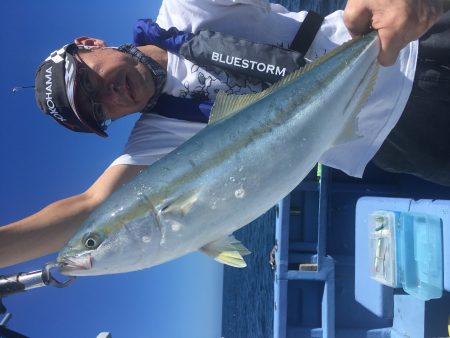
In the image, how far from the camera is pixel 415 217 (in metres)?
2.88

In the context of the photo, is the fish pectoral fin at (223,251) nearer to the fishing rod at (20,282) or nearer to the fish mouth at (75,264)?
the fish mouth at (75,264)

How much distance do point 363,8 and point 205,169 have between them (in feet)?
3.30

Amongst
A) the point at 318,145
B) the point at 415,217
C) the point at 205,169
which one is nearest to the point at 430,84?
the point at 415,217

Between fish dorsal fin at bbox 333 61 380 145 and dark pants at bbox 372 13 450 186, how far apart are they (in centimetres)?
68

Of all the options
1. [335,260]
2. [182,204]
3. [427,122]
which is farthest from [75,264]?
[335,260]

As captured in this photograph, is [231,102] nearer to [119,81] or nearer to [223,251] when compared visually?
[223,251]

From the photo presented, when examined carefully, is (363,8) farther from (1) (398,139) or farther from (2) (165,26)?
(2) (165,26)

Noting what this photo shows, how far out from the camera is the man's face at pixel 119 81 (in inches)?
97.7

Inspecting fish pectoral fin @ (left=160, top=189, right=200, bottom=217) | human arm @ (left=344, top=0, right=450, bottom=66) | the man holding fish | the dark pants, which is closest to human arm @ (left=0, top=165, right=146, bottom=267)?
the man holding fish

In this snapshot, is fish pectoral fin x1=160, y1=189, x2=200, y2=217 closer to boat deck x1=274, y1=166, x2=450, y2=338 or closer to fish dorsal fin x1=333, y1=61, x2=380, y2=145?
fish dorsal fin x1=333, y1=61, x2=380, y2=145

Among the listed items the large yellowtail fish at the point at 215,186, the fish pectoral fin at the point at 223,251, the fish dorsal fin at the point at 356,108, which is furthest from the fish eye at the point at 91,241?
the fish dorsal fin at the point at 356,108

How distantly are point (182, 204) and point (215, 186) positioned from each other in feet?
0.42

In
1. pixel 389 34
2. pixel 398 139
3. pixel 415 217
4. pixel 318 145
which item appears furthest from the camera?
pixel 415 217

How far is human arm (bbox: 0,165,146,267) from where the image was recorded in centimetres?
210
